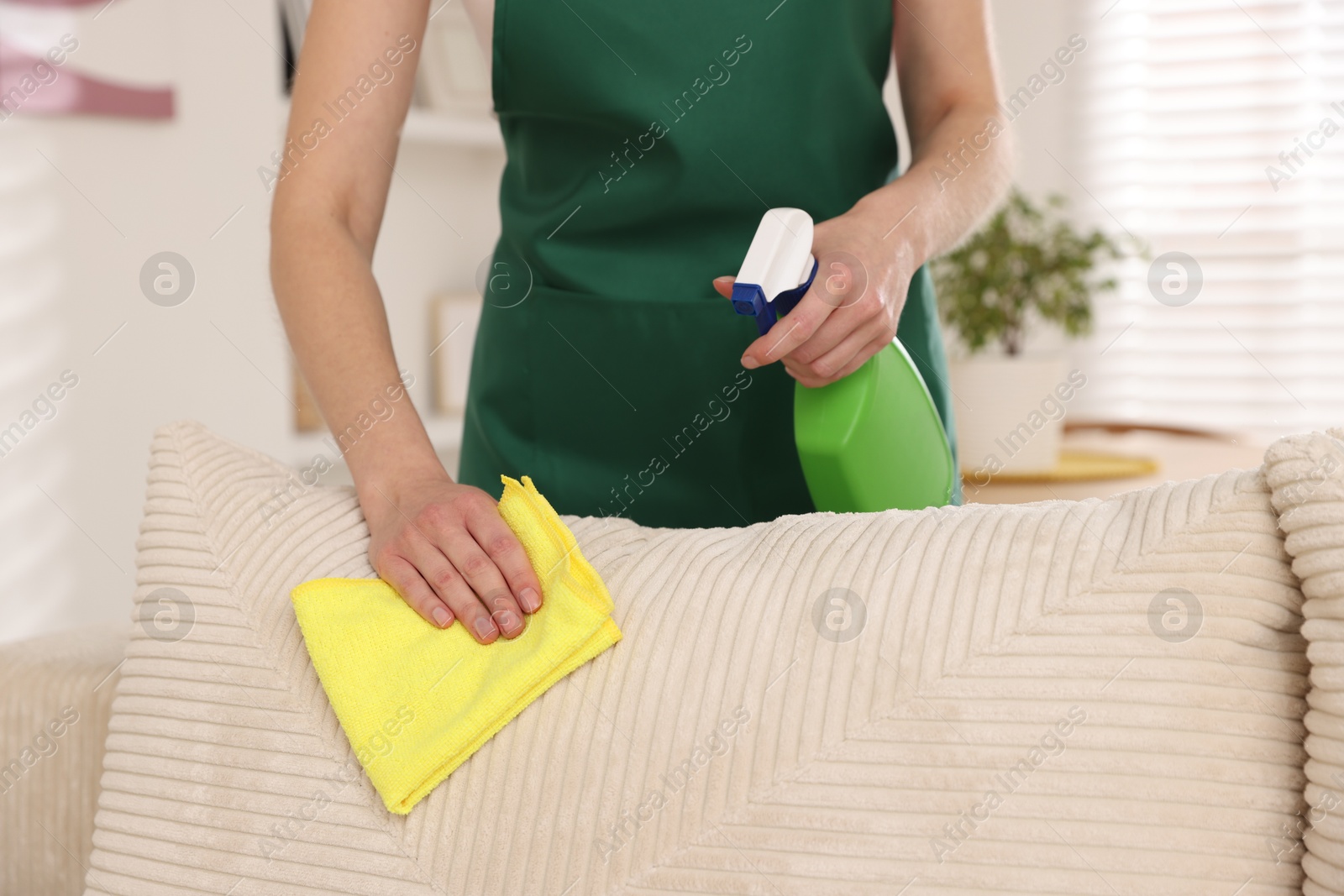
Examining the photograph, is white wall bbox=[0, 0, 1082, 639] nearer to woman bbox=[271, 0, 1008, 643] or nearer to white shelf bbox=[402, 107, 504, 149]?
white shelf bbox=[402, 107, 504, 149]

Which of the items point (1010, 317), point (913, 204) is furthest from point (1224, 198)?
point (913, 204)

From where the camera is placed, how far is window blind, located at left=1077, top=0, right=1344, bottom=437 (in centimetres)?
259

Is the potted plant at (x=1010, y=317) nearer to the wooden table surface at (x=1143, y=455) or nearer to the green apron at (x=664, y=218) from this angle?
the wooden table surface at (x=1143, y=455)

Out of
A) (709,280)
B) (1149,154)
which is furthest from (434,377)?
(1149,154)

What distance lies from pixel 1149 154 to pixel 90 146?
7.34ft

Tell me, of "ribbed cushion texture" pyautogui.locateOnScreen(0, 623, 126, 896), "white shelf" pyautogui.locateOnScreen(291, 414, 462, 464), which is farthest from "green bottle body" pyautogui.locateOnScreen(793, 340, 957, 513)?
"white shelf" pyautogui.locateOnScreen(291, 414, 462, 464)

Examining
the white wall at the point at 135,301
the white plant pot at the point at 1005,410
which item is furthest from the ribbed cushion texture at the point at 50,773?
the white plant pot at the point at 1005,410

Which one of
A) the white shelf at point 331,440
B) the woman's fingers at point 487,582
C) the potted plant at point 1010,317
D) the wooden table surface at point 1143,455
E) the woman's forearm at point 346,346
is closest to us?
the woman's fingers at point 487,582

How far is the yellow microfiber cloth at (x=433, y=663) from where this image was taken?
2.09 ft

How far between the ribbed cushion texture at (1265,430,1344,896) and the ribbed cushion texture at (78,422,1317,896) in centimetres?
2

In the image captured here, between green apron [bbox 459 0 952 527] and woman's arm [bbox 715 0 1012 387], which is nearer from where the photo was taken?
woman's arm [bbox 715 0 1012 387]

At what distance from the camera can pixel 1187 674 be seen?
571 mm

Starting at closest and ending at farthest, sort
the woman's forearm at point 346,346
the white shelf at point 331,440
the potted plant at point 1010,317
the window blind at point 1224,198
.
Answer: the woman's forearm at point 346,346, the potted plant at point 1010,317, the white shelf at point 331,440, the window blind at point 1224,198

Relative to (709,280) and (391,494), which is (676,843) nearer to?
(391,494)
